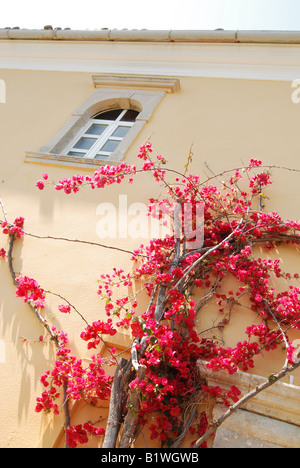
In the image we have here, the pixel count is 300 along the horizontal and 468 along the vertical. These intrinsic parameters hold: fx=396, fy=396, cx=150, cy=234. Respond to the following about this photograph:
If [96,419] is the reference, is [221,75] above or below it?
above

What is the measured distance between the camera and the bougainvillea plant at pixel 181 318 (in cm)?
260

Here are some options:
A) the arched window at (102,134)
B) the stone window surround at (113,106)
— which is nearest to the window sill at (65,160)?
the stone window surround at (113,106)

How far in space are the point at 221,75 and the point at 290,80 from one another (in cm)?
97

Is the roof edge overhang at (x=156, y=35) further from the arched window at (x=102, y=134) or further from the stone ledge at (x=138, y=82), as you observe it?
the arched window at (x=102, y=134)

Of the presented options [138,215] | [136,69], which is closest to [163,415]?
[138,215]

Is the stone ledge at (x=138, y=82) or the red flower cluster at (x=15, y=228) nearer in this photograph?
the red flower cluster at (x=15, y=228)

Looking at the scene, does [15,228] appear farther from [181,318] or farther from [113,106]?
[113,106]

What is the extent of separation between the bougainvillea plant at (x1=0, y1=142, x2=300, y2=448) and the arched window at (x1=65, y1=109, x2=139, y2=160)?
124 centimetres

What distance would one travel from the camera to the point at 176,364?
264 cm

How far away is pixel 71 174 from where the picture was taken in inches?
185

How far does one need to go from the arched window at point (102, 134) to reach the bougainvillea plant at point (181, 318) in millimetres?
1242

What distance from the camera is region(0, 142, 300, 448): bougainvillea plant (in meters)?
2.60

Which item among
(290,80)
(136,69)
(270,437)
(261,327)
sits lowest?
(270,437)
